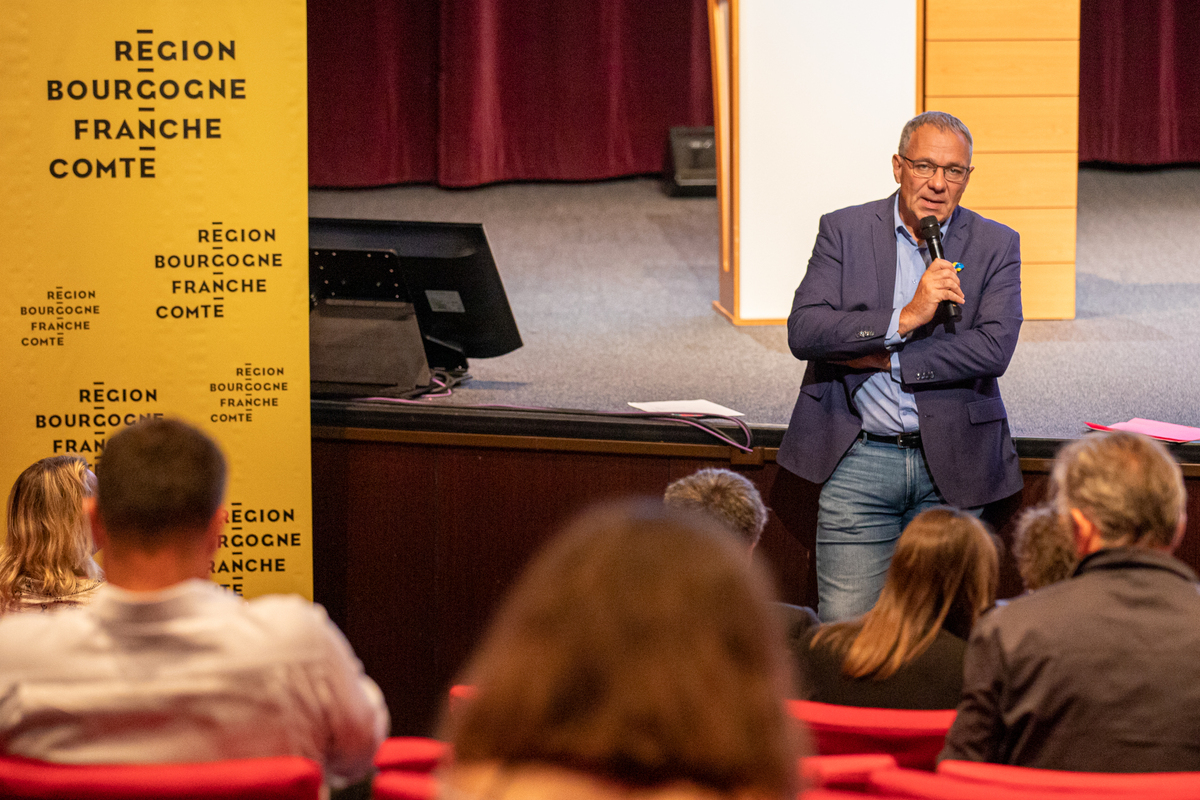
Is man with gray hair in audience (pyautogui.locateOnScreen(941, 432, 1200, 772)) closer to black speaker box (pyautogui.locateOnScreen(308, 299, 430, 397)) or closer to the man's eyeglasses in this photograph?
the man's eyeglasses

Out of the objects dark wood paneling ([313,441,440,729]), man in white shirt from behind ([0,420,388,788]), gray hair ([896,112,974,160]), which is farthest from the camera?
dark wood paneling ([313,441,440,729])

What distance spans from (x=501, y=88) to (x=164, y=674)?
7.80 meters

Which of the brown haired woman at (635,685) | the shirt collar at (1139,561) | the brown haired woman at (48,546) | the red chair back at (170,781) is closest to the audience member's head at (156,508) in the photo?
the red chair back at (170,781)

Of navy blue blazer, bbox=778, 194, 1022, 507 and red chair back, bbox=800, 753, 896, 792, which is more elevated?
navy blue blazer, bbox=778, 194, 1022, 507

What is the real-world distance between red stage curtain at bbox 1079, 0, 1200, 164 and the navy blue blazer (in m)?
6.60

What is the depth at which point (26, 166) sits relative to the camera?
2.87m

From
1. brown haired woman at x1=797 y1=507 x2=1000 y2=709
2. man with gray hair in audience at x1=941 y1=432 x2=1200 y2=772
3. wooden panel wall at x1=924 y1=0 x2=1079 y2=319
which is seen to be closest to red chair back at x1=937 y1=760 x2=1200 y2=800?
man with gray hair in audience at x1=941 y1=432 x2=1200 y2=772

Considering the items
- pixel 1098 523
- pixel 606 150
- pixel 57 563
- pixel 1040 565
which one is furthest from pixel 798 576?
pixel 606 150

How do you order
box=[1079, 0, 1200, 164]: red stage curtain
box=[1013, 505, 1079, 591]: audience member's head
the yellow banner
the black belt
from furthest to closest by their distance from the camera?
box=[1079, 0, 1200, 164]: red stage curtain
the yellow banner
the black belt
box=[1013, 505, 1079, 591]: audience member's head

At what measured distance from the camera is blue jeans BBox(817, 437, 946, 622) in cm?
267

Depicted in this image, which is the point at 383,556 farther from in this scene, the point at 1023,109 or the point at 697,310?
the point at 1023,109

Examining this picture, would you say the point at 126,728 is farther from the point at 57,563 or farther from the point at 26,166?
the point at 26,166

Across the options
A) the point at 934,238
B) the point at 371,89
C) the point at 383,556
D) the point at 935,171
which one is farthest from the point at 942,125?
the point at 371,89

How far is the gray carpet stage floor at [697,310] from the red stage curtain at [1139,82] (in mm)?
241
